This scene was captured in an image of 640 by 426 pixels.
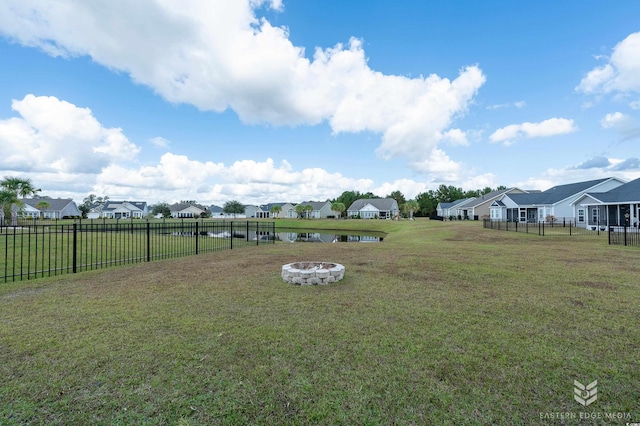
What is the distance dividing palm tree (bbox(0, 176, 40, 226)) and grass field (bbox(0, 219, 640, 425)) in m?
34.3

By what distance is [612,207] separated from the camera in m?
25.5

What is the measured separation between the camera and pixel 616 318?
15.2 ft

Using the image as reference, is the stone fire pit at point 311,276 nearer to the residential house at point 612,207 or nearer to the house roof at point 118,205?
the residential house at point 612,207

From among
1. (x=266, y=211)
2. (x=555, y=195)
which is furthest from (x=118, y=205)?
(x=555, y=195)

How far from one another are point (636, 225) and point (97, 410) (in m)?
32.9

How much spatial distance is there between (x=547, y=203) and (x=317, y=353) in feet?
132

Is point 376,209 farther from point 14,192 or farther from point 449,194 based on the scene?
point 14,192

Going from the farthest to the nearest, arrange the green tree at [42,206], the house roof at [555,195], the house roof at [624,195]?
the green tree at [42,206] → the house roof at [555,195] → the house roof at [624,195]

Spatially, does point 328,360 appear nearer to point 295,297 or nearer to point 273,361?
point 273,361

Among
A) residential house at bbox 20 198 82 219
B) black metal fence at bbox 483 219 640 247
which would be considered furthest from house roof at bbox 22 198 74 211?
black metal fence at bbox 483 219 640 247

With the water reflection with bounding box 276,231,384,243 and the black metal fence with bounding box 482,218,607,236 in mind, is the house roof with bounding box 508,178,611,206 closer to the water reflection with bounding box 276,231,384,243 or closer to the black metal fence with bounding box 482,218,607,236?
the black metal fence with bounding box 482,218,607,236

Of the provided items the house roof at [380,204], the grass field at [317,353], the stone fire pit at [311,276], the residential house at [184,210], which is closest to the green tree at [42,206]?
the residential house at [184,210]

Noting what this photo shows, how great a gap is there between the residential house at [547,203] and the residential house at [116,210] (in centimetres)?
8519

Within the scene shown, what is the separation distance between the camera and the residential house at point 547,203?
100 feet
